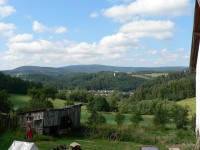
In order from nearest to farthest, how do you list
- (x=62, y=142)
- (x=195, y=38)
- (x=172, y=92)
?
(x=195, y=38) < (x=62, y=142) < (x=172, y=92)

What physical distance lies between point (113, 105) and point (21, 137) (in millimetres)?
57172

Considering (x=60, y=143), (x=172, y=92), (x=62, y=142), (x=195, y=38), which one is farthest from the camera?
(x=172, y=92)

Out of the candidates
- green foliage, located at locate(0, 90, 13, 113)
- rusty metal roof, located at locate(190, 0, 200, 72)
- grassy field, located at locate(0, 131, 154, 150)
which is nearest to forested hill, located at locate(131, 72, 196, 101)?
green foliage, located at locate(0, 90, 13, 113)

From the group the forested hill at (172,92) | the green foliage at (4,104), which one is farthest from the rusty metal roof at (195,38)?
the forested hill at (172,92)

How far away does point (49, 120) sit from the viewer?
93.0ft

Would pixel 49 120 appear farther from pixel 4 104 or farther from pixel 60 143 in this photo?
pixel 4 104

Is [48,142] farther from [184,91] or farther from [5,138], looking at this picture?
[184,91]

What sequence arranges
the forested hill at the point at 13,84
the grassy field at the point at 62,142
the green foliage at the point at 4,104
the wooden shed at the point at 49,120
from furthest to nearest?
the forested hill at the point at 13,84 < the green foliage at the point at 4,104 < the wooden shed at the point at 49,120 < the grassy field at the point at 62,142

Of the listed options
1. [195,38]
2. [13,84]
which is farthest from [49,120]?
[13,84]

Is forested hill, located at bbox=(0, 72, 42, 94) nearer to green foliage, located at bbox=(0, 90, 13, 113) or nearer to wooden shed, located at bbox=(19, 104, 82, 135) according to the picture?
green foliage, located at bbox=(0, 90, 13, 113)

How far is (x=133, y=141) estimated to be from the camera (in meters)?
27.0

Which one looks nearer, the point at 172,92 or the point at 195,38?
the point at 195,38

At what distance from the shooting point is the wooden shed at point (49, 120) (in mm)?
27703

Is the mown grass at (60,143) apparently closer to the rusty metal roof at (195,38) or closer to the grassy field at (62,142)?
the grassy field at (62,142)
